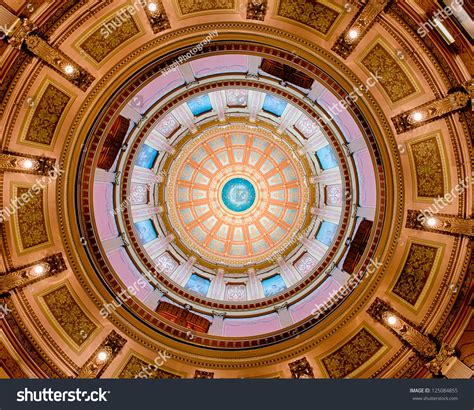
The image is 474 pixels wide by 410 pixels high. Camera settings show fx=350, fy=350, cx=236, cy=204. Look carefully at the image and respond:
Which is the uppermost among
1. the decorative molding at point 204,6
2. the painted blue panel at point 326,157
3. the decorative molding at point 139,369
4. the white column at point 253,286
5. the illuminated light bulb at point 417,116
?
the decorative molding at point 204,6

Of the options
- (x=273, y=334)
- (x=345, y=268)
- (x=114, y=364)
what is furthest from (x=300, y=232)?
(x=114, y=364)

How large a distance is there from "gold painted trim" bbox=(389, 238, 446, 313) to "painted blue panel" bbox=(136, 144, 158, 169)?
14.0m

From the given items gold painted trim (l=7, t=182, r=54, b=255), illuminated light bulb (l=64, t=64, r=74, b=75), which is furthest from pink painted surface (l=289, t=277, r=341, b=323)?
illuminated light bulb (l=64, t=64, r=74, b=75)

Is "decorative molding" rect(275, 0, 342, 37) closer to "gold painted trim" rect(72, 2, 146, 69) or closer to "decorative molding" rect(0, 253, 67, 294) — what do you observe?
"gold painted trim" rect(72, 2, 146, 69)

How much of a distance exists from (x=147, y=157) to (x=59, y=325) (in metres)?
9.90

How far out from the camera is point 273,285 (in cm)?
2127

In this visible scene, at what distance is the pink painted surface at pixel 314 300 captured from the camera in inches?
664

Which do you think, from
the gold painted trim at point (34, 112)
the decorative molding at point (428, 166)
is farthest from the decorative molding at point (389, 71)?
the gold painted trim at point (34, 112)

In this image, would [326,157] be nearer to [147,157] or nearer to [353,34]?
[353,34]

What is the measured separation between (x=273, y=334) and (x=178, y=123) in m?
12.9

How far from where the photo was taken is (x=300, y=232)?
76.8ft

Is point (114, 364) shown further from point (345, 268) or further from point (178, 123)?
point (178, 123)

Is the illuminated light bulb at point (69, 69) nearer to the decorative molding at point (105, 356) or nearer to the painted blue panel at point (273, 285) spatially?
the decorative molding at point (105, 356)

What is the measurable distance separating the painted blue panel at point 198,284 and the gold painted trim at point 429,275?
35.1 ft
